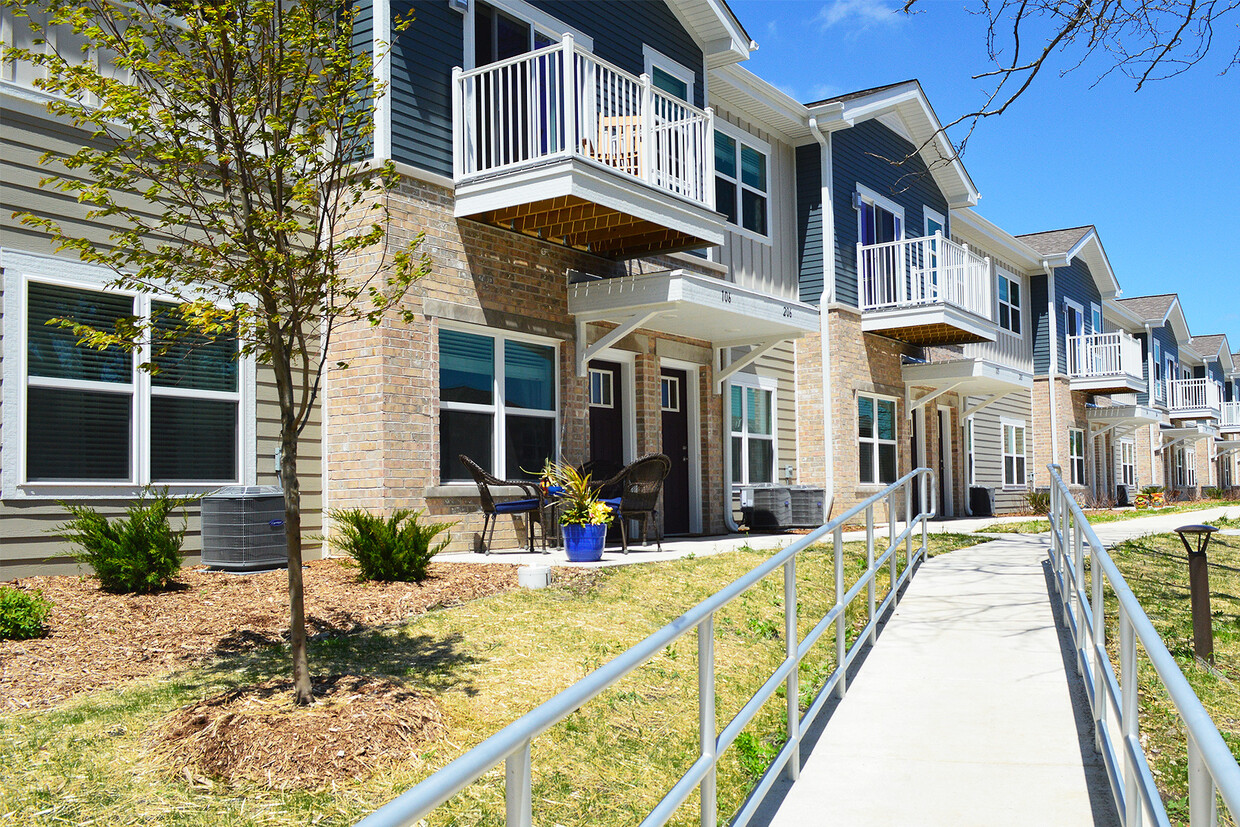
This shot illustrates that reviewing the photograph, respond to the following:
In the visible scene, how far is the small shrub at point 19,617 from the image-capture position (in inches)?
245

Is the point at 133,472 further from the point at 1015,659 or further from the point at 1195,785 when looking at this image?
the point at 1195,785

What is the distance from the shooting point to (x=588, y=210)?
36.7ft

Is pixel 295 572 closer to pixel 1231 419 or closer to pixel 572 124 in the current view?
pixel 572 124

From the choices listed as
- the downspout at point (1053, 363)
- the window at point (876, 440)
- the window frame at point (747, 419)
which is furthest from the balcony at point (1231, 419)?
the window frame at point (747, 419)

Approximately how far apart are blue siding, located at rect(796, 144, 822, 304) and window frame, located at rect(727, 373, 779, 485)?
1782 millimetres

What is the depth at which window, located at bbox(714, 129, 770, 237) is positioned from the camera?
51.7 ft

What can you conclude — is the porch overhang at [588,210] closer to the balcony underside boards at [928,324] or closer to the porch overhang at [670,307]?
the porch overhang at [670,307]

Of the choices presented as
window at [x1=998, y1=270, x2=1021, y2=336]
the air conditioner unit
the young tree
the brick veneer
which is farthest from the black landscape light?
window at [x1=998, y1=270, x2=1021, y2=336]

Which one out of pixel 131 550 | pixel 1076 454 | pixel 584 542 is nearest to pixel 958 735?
pixel 584 542

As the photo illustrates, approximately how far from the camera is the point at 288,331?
16.9ft

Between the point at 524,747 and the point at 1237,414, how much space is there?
54.8 meters

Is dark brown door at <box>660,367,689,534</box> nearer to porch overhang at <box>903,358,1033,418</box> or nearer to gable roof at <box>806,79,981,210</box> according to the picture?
gable roof at <box>806,79,981,210</box>

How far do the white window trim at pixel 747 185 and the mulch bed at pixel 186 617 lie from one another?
28.4ft

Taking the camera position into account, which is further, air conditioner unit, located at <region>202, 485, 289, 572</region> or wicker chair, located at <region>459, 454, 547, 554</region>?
wicker chair, located at <region>459, 454, 547, 554</region>
